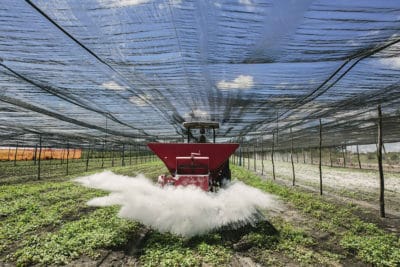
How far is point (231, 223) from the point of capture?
591cm

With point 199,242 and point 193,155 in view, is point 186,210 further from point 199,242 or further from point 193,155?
point 193,155

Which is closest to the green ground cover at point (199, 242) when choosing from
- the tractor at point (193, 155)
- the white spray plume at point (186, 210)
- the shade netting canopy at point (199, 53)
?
the white spray plume at point (186, 210)

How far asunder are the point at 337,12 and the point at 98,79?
540cm

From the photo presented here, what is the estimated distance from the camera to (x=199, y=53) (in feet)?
17.3

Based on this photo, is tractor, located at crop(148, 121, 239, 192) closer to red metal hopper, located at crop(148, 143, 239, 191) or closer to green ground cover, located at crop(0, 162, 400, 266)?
red metal hopper, located at crop(148, 143, 239, 191)

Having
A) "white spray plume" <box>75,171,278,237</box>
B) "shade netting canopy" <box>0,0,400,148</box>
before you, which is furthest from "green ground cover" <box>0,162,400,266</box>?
"shade netting canopy" <box>0,0,400,148</box>

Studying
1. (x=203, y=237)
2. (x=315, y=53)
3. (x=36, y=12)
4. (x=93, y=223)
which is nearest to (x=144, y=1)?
(x=36, y=12)

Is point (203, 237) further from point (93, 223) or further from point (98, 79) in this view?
point (98, 79)

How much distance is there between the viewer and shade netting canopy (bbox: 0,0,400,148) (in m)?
3.84

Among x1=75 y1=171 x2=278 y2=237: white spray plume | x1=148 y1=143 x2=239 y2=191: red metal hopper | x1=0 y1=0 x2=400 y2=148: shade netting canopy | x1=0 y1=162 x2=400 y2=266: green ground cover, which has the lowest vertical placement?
x1=0 y1=162 x2=400 y2=266: green ground cover

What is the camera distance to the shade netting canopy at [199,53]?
384cm

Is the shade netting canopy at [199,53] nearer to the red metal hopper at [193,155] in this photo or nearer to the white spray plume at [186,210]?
the red metal hopper at [193,155]

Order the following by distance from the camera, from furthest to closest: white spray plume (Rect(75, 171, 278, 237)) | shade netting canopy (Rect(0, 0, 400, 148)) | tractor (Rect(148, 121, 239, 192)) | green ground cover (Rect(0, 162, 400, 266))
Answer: tractor (Rect(148, 121, 239, 192))
white spray plume (Rect(75, 171, 278, 237))
green ground cover (Rect(0, 162, 400, 266))
shade netting canopy (Rect(0, 0, 400, 148))

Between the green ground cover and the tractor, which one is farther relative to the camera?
the tractor
